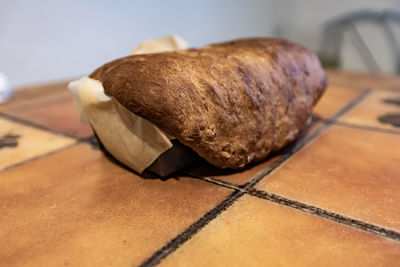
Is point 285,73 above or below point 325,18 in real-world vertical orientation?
above

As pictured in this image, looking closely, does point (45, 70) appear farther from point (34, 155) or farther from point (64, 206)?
point (64, 206)

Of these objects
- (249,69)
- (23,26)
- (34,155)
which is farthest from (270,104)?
(23,26)

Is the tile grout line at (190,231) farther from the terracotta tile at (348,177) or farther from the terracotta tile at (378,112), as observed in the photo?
the terracotta tile at (378,112)

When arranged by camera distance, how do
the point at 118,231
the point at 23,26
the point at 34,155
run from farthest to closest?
the point at 23,26, the point at 34,155, the point at 118,231

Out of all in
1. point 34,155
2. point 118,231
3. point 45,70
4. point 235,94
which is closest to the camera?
point 118,231

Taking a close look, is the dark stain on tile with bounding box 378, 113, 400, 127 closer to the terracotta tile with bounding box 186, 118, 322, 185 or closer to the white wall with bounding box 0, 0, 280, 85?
the terracotta tile with bounding box 186, 118, 322, 185

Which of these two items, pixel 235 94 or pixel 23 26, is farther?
pixel 23 26

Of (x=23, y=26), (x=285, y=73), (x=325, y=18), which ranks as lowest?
(x=325, y=18)
